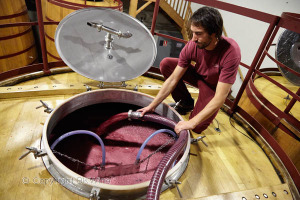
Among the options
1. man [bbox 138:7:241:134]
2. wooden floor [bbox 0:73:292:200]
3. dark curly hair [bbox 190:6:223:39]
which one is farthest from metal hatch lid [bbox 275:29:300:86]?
dark curly hair [bbox 190:6:223:39]

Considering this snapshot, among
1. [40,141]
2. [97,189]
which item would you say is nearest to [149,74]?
[40,141]

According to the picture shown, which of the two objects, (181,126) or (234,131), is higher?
(181,126)

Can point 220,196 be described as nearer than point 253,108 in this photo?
Yes

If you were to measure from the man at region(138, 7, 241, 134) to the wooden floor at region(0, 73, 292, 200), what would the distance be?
31 centimetres

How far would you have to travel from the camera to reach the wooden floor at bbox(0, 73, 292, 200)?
126cm

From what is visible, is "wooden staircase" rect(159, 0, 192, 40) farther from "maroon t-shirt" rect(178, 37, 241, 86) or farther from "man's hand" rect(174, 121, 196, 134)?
"man's hand" rect(174, 121, 196, 134)

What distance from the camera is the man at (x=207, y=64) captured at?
1426 mm

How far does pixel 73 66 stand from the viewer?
6.32ft

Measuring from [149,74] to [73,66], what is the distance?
103 centimetres

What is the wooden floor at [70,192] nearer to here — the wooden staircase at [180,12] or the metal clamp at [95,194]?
the metal clamp at [95,194]

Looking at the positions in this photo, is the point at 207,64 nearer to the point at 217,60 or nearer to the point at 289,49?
the point at 217,60

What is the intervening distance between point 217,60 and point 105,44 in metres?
1.08

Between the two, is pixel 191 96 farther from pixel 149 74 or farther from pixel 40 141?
pixel 40 141

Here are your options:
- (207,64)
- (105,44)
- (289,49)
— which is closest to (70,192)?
(105,44)
